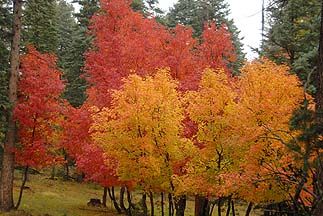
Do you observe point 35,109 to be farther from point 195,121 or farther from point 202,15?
point 202,15

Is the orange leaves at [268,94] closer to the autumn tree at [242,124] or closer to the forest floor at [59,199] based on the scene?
the autumn tree at [242,124]

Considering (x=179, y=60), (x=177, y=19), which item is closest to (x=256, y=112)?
(x=179, y=60)

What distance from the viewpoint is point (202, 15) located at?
37094 millimetres

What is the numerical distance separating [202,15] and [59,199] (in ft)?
68.7

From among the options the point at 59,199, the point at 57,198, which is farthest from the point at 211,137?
the point at 57,198

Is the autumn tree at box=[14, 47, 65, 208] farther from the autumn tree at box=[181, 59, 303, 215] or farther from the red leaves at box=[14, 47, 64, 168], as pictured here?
the autumn tree at box=[181, 59, 303, 215]

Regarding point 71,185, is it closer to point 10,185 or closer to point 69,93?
point 69,93

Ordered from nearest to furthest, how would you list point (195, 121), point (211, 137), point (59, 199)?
point (211, 137)
point (195, 121)
point (59, 199)

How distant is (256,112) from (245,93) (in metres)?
1.28

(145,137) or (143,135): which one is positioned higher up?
(143,135)

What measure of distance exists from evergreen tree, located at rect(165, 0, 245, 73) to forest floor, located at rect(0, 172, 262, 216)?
14.9m

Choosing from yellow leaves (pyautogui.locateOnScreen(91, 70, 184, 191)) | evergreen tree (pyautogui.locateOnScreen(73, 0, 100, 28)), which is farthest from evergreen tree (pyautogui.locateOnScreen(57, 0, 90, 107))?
yellow leaves (pyautogui.locateOnScreen(91, 70, 184, 191))

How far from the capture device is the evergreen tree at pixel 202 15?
3568 cm

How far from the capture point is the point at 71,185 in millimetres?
33250
